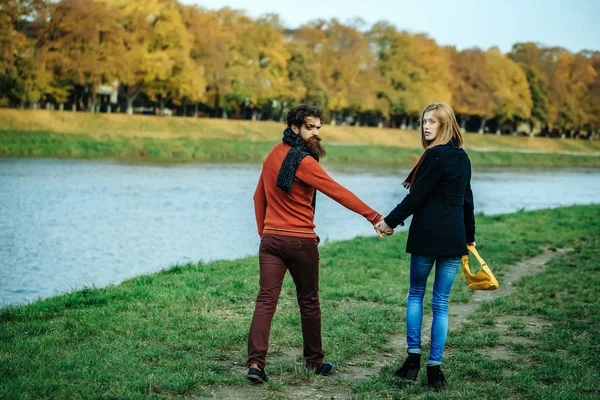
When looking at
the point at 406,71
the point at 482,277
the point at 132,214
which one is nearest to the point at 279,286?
the point at 482,277

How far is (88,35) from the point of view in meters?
51.8

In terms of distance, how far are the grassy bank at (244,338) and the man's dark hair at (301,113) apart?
208 cm

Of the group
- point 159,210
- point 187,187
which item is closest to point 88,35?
point 187,187

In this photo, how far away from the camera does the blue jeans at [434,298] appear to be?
235 inches

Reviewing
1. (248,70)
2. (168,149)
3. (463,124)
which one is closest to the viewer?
(168,149)

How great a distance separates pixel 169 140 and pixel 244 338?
43.0m

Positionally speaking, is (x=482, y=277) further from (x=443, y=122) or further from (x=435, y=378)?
(x=443, y=122)

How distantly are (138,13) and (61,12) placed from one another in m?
7.11

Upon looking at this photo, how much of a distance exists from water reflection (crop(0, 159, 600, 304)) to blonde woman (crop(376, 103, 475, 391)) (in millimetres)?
7140

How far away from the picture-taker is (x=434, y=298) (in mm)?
6102

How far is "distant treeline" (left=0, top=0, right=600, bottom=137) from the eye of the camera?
5191cm

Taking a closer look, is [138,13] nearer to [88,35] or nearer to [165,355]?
[88,35]

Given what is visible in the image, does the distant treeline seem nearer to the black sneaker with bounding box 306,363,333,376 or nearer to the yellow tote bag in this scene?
the black sneaker with bounding box 306,363,333,376

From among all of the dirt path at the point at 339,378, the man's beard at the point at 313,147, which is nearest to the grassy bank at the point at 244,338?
the dirt path at the point at 339,378
